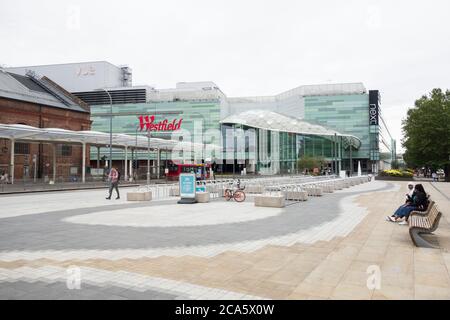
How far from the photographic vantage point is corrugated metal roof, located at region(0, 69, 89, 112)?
48.4 metres

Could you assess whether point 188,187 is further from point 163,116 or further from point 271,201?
point 163,116

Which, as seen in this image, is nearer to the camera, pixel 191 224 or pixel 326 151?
pixel 191 224

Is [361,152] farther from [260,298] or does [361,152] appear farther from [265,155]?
[260,298]

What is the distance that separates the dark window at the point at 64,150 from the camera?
5330cm

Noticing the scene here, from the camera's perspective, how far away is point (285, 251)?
693 centimetres

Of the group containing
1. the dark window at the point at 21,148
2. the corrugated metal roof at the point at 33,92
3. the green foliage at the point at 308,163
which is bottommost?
the green foliage at the point at 308,163

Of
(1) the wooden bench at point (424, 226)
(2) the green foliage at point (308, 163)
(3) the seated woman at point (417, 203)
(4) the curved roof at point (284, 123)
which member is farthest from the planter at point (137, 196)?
(2) the green foliage at point (308, 163)

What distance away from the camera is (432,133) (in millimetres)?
42438

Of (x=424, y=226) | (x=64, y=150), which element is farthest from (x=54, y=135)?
(x=424, y=226)

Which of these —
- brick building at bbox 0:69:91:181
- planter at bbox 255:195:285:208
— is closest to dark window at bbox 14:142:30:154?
brick building at bbox 0:69:91:181

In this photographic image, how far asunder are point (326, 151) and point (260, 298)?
79505 millimetres

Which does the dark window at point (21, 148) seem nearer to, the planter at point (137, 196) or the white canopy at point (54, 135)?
the white canopy at point (54, 135)

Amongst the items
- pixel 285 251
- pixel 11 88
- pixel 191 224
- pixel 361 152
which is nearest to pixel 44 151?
pixel 11 88
